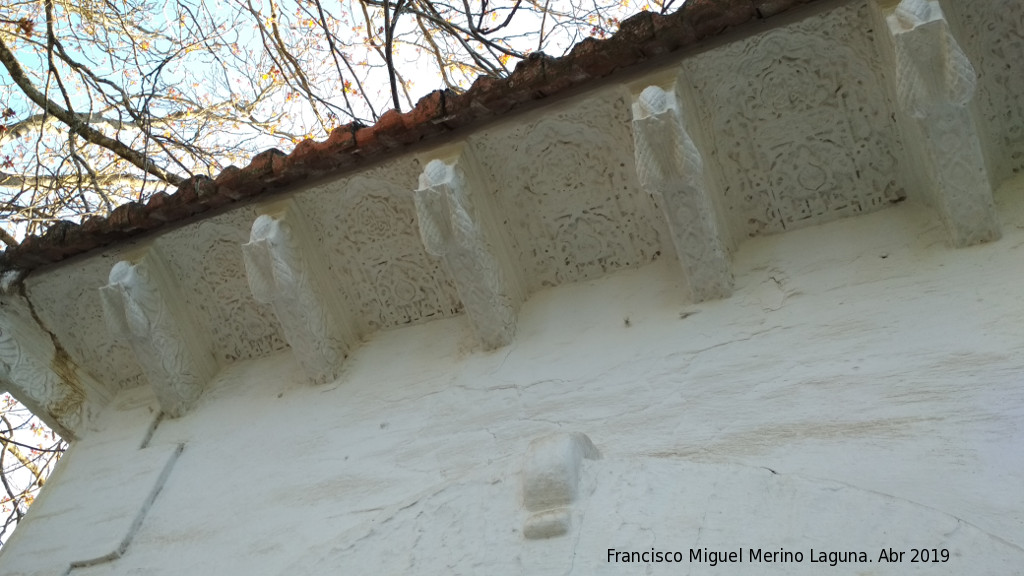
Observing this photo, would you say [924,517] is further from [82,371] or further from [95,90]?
[95,90]

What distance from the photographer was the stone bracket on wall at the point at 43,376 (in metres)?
3.55

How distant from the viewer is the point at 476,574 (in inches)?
81.4

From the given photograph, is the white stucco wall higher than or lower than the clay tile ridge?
lower

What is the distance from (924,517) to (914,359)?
0.68 meters

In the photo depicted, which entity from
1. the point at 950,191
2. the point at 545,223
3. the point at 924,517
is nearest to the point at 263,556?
the point at 545,223

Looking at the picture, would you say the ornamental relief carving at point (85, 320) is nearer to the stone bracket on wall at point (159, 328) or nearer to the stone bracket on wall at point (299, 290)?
the stone bracket on wall at point (159, 328)

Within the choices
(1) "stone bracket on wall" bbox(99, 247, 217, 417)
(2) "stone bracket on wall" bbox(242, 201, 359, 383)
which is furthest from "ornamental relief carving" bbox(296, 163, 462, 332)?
(1) "stone bracket on wall" bbox(99, 247, 217, 417)

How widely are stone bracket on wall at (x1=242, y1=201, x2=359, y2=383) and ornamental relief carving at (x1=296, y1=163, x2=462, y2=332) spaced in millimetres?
63

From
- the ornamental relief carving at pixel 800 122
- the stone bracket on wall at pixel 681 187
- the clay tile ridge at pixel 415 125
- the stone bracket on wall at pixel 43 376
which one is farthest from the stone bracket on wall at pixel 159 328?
the ornamental relief carving at pixel 800 122

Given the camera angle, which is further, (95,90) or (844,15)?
(95,90)

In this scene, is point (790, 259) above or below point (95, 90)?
below

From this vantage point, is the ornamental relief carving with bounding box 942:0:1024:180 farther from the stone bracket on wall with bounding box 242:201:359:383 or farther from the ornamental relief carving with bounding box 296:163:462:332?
the stone bracket on wall with bounding box 242:201:359:383

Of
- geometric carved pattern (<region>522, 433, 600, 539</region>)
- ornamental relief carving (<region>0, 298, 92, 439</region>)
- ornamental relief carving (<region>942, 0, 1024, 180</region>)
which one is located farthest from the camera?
ornamental relief carving (<region>0, 298, 92, 439</region>)

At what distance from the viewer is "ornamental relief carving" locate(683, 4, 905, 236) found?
286 cm
